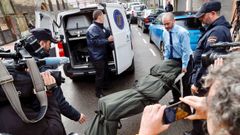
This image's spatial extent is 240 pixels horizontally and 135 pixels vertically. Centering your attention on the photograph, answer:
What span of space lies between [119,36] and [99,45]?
0.72m

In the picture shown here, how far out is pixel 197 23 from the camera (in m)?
7.09

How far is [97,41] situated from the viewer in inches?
199

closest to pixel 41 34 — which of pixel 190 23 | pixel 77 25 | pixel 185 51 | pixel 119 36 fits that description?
pixel 185 51

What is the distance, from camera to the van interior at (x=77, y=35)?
6.43 meters

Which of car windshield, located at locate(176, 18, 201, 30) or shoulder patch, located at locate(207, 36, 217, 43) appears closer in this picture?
shoulder patch, located at locate(207, 36, 217, 43)

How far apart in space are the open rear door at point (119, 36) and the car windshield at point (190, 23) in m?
1.91

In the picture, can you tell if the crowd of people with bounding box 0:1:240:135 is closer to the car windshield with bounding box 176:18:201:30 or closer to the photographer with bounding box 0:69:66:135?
the photographer with bounding box 0:69:66:135

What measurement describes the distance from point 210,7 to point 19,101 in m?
2.61

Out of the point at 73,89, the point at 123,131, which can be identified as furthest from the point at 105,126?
the point at 73,89

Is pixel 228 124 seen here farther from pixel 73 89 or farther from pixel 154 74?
pixel 73 89

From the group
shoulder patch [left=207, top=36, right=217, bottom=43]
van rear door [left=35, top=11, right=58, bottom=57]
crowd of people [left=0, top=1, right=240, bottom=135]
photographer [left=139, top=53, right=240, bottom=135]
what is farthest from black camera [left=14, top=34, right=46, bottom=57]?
van rear door [left=35, top=11, right=58, bottom=57]

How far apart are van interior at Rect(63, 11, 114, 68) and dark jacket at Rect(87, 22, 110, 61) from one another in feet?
3.67

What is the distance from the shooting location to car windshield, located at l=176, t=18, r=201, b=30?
7.09m

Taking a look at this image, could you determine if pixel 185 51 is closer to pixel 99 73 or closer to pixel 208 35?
pixel 208 35
